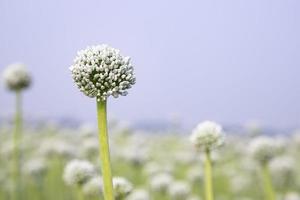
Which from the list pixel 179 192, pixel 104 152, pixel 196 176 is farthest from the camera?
pixel 196 176

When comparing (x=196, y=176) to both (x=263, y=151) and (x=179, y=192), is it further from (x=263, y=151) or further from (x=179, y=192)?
(x=263, y=151)

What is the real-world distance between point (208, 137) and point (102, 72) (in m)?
1.56

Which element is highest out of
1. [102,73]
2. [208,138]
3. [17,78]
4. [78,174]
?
[17,78]

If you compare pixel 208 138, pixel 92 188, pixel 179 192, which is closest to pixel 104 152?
pixel 208 138

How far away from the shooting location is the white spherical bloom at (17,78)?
766cm

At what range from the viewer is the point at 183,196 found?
7875 millimetres

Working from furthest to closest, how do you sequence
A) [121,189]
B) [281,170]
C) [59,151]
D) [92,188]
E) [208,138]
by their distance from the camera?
[281,170], [59,151], [92,188], [208,138], [121,189]

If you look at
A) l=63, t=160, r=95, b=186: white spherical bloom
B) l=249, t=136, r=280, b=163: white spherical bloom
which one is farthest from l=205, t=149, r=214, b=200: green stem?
l=249, t=136, r=280, b=163: white spherical bloom

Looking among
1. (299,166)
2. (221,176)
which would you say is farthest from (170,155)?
(299,166)

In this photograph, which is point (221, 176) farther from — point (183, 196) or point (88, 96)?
point (88, 96)

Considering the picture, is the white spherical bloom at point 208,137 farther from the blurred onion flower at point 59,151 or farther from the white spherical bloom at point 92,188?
the blurred onion flower at point 59,151

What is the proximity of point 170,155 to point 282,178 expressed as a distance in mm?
6020

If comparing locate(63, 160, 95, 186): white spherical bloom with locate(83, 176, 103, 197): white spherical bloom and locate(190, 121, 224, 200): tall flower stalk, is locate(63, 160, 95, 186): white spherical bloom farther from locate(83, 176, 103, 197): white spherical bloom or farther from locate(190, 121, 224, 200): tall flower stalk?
locate(190, 121, 224, 200): tall flower stalk

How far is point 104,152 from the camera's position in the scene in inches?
99.1
